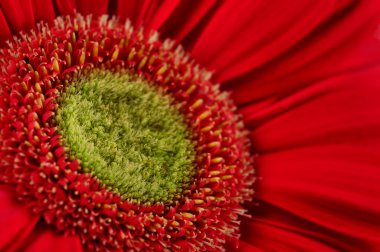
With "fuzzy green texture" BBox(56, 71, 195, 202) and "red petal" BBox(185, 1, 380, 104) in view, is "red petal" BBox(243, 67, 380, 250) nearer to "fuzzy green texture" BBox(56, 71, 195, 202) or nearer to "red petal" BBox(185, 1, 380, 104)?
"red petal" BBox(185, 1, 380, 104)

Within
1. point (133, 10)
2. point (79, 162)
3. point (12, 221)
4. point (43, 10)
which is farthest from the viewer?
point (133, 10)

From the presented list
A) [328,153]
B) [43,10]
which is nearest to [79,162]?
[43,10]

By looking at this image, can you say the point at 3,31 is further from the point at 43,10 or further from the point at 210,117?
the point at 210,117

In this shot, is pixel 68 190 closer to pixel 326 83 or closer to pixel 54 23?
pixel 54 23

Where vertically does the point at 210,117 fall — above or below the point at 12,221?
above

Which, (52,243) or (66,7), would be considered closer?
(52,243)

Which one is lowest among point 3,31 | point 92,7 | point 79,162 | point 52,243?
point 52,243

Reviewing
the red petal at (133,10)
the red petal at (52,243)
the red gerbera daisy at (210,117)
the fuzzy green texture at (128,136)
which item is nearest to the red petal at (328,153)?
the red gerbera daisy at (210,117)

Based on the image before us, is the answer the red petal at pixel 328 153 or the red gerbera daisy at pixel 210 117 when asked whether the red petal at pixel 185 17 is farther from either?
the red petal at pixel 328 153
